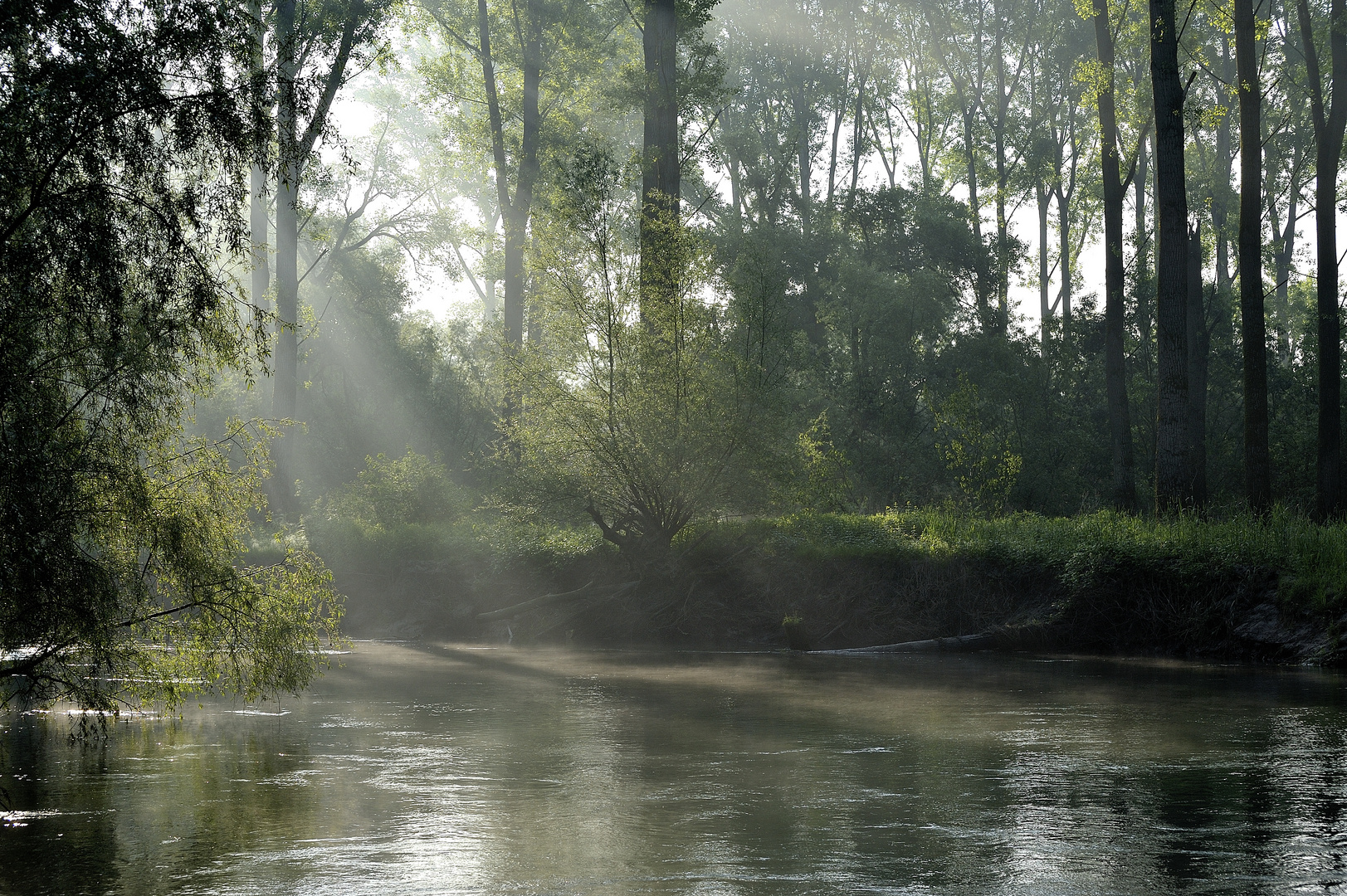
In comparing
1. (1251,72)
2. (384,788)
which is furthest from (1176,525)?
(384,788)

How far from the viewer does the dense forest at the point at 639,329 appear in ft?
29.8

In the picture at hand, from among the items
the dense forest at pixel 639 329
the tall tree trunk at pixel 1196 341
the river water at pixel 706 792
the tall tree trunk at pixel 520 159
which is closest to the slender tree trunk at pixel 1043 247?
the dense forest at pixel 639 329

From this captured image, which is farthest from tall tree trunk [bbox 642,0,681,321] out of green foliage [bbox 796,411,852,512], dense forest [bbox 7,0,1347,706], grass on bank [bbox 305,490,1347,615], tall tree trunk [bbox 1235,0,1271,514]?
tall tree trunk [bbox 1235,0,1271,514]

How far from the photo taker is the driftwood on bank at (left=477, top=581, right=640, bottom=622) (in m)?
22.7

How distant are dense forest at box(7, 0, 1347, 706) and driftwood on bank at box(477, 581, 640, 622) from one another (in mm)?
225

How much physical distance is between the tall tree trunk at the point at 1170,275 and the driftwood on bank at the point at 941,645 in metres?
4.30

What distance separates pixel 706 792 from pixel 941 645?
1139cm

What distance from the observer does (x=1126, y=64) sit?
48.1 meters

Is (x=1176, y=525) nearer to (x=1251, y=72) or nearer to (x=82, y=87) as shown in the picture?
(x=1251, y=72)

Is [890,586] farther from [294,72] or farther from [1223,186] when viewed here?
[1223,186]

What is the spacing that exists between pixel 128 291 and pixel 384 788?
4.37m

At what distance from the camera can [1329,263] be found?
2570cm

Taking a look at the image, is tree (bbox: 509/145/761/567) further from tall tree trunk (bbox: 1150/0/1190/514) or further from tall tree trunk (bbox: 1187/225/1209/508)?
tall tree trunk (bbox: 1187/225/1209/508)

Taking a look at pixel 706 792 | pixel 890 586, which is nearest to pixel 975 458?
pixel 890 586
